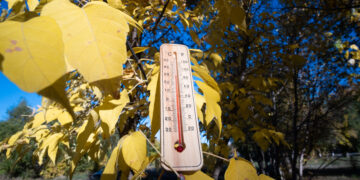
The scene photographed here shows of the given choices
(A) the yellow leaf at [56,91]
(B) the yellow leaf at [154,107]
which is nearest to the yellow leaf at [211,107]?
(B) the yellow leaf at [154,107]

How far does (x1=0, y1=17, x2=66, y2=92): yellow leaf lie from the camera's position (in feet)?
0.75

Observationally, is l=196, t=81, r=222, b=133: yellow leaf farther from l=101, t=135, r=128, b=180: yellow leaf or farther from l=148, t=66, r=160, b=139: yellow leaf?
l=101, t=135, r=128, b=180: yellow leaf

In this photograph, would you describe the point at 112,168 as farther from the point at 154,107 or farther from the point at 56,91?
the point at 56,91

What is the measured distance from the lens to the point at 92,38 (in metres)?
0.30

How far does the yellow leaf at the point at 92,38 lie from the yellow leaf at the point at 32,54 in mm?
22

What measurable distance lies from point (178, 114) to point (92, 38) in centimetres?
34

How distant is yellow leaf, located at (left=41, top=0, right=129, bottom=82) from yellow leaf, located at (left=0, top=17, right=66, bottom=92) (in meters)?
0.02

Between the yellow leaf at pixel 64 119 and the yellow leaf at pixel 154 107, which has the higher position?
the yellow leaf at pixel 154 107

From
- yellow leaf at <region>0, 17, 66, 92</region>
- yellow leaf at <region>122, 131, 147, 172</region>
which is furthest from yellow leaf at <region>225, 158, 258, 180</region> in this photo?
yellow leaf at <region>0, 17, 66, 92</region>

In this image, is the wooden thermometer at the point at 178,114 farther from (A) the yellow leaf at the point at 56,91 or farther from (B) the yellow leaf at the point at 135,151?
(A) the yellow leaf at the point at 56,91

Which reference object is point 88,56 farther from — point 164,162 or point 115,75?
point 164,162

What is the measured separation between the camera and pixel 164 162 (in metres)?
0.47

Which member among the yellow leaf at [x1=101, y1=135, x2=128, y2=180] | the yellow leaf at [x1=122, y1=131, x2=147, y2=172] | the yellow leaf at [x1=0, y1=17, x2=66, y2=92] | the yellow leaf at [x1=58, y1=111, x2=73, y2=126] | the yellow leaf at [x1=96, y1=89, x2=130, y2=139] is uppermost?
the yellow leaf at [x1=0, y1=17, x2=66, y2=92]

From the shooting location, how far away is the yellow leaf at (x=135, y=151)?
49 cm
